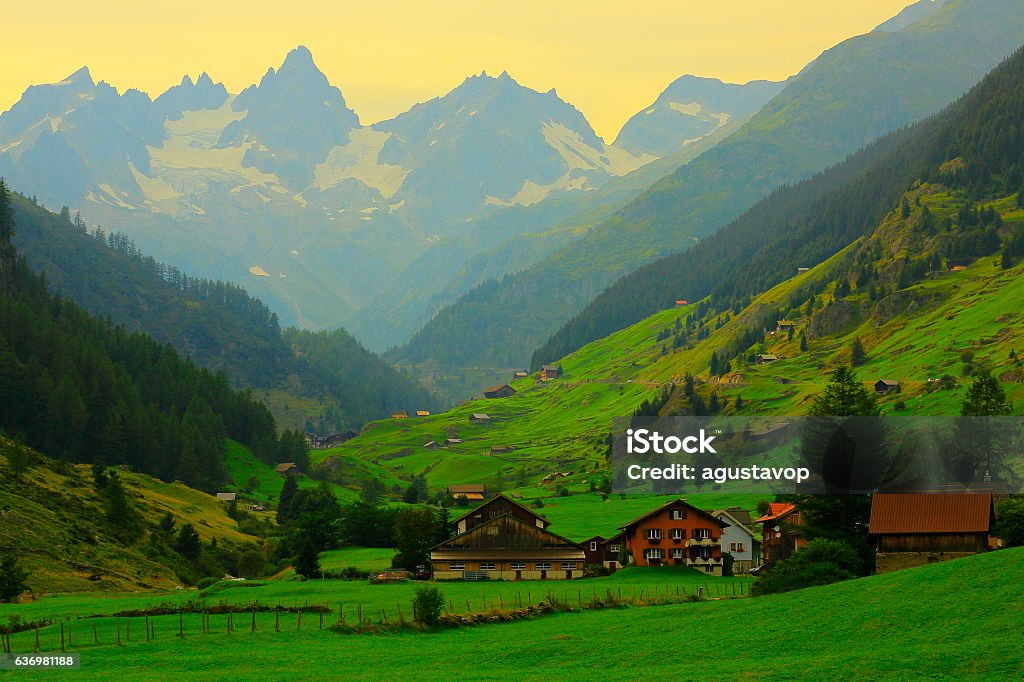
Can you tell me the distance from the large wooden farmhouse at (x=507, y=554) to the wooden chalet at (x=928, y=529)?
28.7m

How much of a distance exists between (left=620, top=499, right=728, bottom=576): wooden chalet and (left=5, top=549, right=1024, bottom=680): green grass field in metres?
38.9

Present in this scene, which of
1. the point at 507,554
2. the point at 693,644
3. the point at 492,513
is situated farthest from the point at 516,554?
the point at 693,644

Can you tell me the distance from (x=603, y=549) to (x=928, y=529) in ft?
120

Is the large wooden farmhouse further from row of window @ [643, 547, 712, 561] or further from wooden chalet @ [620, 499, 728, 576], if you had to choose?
row of window @ [643, 547, 712, 561]

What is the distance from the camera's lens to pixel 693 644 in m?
53.3

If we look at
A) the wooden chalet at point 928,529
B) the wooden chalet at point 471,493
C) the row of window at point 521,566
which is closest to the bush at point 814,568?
the wooden chalet at point 928,529

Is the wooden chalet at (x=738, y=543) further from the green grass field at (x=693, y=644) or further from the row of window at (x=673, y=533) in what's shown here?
the green grass field at (x=693, y=644)

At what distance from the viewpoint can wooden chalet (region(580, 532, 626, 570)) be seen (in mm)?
105363

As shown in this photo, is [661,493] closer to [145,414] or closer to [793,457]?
[793,457]

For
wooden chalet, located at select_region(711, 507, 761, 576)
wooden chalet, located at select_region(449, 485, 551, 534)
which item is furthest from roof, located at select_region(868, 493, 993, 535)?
wooden chalet, located at select_region(449, 485, 551, 534)

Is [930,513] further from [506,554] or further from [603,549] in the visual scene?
[603,549]

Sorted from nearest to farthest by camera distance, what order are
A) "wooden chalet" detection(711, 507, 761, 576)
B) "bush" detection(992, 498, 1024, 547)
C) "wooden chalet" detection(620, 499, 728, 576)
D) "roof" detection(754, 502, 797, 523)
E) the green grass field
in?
the green grass field < "bush" detection(992, 498, 1024, 547) < "roof" detection(754, 502, 797, 523) < "wooden chalet" detection(620, 499, 728, 576) < "wooden chalet" detection(711, 507, 761, 576)

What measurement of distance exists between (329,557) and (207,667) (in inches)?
2588

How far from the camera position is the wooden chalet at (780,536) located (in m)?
92.6
